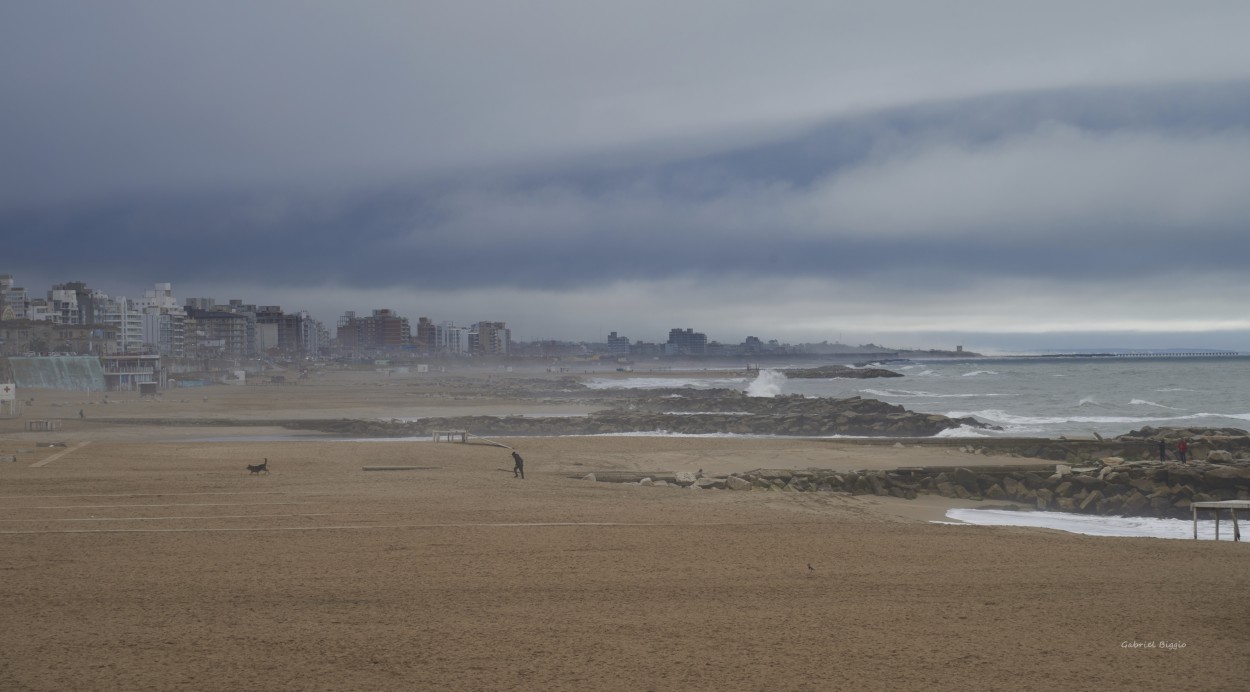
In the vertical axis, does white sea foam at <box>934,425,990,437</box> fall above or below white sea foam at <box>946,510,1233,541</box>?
below

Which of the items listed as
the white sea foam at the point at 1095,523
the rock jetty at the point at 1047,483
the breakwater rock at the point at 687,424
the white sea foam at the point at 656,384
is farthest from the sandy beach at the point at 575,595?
the white sea foam at the point at 656,384

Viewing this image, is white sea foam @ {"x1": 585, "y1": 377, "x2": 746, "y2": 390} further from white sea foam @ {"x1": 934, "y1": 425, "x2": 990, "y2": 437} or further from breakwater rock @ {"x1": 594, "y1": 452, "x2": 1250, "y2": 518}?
breakwater rock @ {"x1": 594, "y1": 452, "x2": 1250, "y2": 518}

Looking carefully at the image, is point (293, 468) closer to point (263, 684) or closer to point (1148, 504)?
point (263, 684)

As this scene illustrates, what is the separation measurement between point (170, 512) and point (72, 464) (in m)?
9.86

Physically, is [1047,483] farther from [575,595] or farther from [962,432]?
[962,432]

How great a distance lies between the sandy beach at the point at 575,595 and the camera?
Result: 25.1ft

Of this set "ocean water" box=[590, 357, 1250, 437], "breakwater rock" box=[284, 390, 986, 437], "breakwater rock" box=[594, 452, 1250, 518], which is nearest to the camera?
"breakwater rock" box=[594, 452, 1250, 518]

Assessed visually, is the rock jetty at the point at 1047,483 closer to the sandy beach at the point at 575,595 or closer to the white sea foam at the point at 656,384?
the sandy beach at the point at 575,595

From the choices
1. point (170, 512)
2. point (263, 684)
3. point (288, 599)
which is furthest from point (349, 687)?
point (170, 512)

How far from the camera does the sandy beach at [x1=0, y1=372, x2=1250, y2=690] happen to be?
7.64 metres

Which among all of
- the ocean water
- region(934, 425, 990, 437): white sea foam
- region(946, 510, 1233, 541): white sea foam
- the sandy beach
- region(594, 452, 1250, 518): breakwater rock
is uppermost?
the sandy beach

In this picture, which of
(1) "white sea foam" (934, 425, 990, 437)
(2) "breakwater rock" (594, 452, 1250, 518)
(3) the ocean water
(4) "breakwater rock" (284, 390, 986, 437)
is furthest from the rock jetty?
(4) "breakwater rock" (284, 390, 986, 437)

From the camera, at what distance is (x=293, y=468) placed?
22.8 metres

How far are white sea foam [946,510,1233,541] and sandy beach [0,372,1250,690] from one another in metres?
1.45
